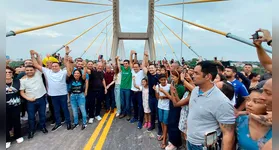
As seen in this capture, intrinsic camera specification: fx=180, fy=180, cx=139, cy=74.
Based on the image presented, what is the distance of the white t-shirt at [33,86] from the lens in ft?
12.9

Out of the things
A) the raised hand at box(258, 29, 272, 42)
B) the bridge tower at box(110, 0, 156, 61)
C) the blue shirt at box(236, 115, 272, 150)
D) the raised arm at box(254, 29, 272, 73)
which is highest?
the bridge tower at box(110, 0, 156, 61)

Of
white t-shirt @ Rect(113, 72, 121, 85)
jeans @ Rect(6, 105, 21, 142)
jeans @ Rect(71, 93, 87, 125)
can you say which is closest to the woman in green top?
jeans @ Rect(71, 93, 87, 125)

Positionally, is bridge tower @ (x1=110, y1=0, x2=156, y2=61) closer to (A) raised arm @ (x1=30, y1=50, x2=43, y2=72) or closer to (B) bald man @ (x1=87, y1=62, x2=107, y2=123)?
(B) bald man @ (x1=87, y1=62, x2=107, y2=123)

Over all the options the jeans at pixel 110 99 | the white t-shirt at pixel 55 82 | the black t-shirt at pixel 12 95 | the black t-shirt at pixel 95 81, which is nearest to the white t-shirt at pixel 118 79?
the jeans at pixel 110 99

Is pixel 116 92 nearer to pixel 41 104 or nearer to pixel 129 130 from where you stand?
pixel 129 130

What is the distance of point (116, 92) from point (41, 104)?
2.06 meters

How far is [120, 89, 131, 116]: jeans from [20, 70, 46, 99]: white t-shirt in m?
2.07

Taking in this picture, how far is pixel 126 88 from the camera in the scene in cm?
511

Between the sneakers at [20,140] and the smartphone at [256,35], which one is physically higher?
the smartphone at [256,35]

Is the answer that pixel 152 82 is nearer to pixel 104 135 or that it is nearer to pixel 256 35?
pixel 104 135

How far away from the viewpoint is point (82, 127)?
4281mm

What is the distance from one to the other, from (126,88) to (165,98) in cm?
175

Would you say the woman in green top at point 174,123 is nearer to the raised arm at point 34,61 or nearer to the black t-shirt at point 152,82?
the black t-shirt at point 152,82

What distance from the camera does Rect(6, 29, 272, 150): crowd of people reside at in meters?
1.58
